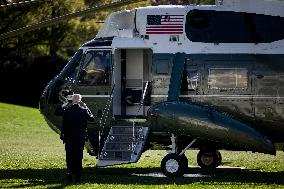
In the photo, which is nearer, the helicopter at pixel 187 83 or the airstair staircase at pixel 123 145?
the airstair staircase at pixel 123 145

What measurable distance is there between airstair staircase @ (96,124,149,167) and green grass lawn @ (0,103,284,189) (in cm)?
40

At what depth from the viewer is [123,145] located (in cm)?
1644

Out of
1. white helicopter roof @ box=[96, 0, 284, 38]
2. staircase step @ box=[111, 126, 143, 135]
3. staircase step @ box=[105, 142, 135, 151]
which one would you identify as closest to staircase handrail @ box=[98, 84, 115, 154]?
staircase step @ box=[111, 126, 143, 135]

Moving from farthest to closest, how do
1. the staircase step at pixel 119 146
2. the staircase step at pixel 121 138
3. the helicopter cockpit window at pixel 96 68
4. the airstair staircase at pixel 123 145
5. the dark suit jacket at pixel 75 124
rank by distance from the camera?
the helicopter cockpit window at pixel 96 68 < the staircase step at pixel 121 138 < the staircase step at pixel 119 146 < the airstair staircase at pixel 123 145 < the dark suit jacket at pixel 75 124

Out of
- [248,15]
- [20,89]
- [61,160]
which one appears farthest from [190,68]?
[20,89]

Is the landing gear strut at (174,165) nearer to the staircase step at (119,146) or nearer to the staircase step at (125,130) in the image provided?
the staircase step at (119,146)

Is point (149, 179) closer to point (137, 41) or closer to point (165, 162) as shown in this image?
point (165, 162)

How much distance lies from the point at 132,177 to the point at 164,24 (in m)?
3.81

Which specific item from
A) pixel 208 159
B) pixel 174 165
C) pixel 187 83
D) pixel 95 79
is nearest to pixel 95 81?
pixel 95 79

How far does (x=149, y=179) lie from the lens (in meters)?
15.7

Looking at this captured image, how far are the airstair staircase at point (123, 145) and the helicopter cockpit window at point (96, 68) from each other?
1.29m

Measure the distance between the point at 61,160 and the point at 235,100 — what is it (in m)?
6.30

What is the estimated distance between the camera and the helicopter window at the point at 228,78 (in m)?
16.7

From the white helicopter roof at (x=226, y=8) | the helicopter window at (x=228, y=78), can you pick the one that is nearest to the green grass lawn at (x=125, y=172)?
the helicopter window at (x=228, y=78)
